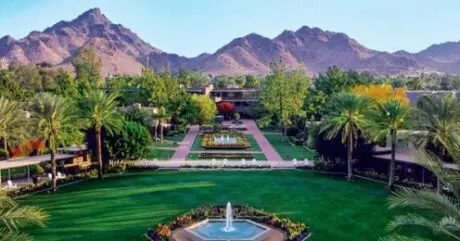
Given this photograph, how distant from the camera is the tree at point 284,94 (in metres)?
64.4

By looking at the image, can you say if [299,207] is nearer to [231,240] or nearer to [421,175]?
[231,240]

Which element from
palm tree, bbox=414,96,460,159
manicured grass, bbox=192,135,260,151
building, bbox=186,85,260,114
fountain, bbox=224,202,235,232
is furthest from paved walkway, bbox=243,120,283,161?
fountain, bbox=224,202,235,232

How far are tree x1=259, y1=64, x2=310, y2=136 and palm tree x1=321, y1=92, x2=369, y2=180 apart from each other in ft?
83.7

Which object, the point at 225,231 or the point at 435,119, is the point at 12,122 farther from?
the point at 435,119

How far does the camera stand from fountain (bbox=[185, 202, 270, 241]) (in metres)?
22.8

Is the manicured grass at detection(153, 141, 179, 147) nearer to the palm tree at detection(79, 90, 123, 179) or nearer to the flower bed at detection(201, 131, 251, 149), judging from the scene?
the flower bed at detection(201, 131, 251, 149)

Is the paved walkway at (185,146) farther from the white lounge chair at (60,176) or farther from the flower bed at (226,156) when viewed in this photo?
the white lounge chair at (60,176)

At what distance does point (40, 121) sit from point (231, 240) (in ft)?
62.2

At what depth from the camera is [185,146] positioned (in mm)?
56969

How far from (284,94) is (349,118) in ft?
93.1

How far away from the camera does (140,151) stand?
42.1 m

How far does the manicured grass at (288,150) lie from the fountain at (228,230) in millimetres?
23235

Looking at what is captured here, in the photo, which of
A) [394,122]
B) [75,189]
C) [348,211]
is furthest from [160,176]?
[394,122]

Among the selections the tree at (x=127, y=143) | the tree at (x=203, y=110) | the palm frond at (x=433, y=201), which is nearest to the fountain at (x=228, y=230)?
the palm frond at (x=433, y=201)
